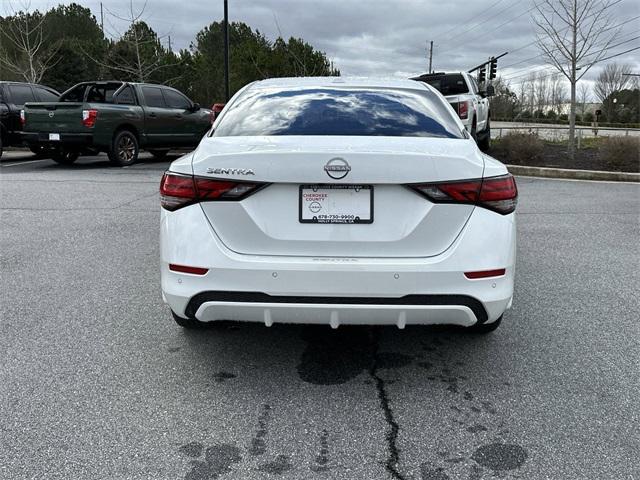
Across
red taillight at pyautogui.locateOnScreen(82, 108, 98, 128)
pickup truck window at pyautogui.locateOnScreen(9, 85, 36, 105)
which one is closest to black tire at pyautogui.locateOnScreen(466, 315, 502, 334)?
red taillight at pyautogui.locateOnScreen(82, 108, 98, 128)

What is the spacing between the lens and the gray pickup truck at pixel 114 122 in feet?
41.0

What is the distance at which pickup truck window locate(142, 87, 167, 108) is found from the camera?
14034 mm

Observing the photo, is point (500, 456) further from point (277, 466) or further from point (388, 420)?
point (277, 466)

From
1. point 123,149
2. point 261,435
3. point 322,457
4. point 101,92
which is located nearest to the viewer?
point 322,457

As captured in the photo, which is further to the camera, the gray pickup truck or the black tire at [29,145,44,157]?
the black tire at [29,145,44,157]

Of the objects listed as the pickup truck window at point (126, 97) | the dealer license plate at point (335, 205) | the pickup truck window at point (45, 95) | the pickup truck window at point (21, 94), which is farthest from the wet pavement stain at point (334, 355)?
the pickup truck window at point (45, 95)

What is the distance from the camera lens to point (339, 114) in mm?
3531

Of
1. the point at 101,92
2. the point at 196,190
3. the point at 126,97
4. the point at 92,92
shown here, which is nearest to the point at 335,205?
the point at 196,190

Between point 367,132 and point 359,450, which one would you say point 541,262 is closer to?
point 367,132

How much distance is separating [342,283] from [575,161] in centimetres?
1316

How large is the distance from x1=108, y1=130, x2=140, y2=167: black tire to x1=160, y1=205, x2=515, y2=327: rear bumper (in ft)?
36.4

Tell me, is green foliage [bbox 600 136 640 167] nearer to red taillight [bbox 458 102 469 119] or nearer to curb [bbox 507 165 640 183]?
curb [bbox 507 165 640 183]

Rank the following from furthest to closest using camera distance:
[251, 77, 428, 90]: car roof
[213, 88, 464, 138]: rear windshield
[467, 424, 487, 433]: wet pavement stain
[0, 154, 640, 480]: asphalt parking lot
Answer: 1. [251, 77, 428, 90]: car roof
2. [213, 88, 464, 138]: rear windshield
3. [467, 424, 487, 433]: wet pavement stain
4. [0, 154, 640, 480]: asphalt parking lot

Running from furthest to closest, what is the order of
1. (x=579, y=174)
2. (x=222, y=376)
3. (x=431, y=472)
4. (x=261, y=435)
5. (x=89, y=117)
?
(x=579, y=174) → (x=89, y=117) → (x=222, y=376) → (x=261, y=435) → (x=431, y=472)
